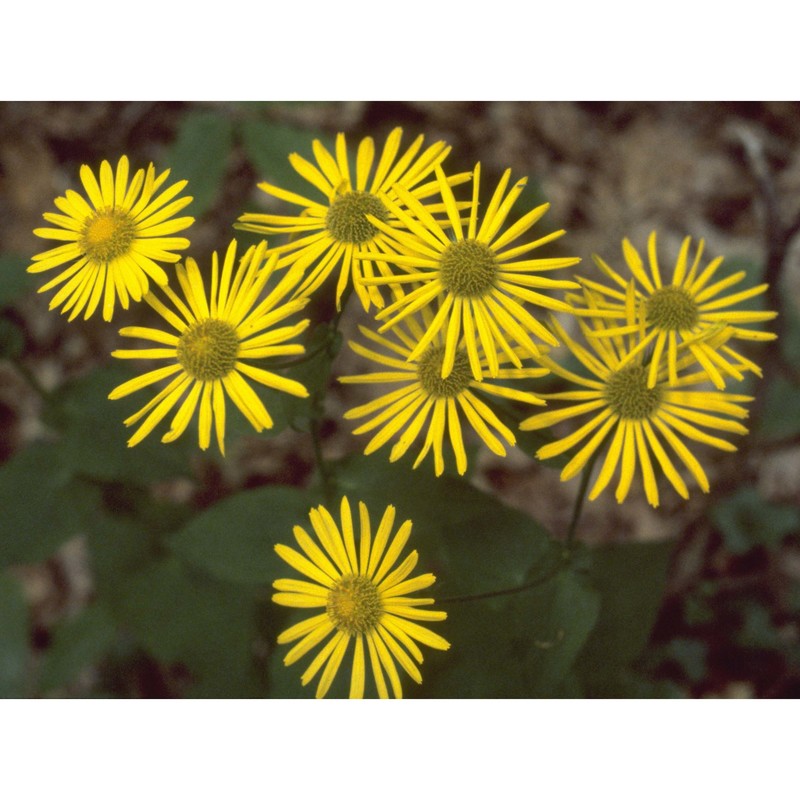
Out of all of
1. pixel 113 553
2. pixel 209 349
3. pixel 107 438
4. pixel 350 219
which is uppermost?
pixel 350 219

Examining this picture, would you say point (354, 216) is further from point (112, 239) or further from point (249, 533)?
point (249, 533)

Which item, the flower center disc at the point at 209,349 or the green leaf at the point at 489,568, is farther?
the green leaf at the point at 489,568

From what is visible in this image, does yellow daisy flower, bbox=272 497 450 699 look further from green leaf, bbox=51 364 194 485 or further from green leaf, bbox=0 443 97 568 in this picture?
green leaf, bbox=0 443 97 568

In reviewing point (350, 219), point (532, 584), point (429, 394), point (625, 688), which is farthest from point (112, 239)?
point (625, 688)

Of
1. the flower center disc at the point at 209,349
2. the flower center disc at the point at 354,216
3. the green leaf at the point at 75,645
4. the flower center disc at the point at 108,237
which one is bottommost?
the green leaf at the point at 75,645

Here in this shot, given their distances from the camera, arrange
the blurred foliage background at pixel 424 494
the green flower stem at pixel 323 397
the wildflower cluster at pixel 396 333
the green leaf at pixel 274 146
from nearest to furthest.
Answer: the wildflower cluster at pixel 396 333
the green flower stem at pixel 323 397
the blurred foliage background at pixel 424 494
the green leaf at pixel 274 146

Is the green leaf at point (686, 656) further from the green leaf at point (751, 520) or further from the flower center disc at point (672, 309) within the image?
the flower center disc at point (672, 309)

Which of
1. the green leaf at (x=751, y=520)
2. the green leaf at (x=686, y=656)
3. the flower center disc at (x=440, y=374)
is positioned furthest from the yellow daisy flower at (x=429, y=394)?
the green leaf at (x=751, y=520)

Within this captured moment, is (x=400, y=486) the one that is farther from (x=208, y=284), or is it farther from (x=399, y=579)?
(x=208, y=284)
